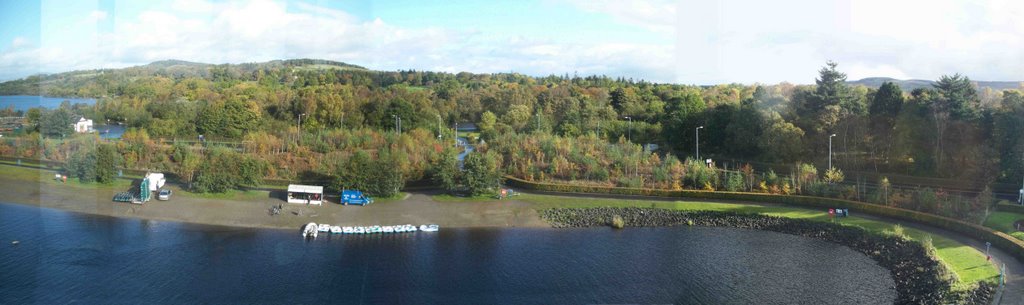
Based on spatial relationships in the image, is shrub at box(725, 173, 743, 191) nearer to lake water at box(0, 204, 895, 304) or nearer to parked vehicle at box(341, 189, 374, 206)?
lake water at box(0, 204, 895, 304)

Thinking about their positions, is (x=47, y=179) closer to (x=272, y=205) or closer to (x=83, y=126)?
(x=83, y=126)

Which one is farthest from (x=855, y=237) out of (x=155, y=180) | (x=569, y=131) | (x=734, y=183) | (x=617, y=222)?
(x=155, y=180)

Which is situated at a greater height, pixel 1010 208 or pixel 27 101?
pixel 27 101

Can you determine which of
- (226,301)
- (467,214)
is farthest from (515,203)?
(226,301)

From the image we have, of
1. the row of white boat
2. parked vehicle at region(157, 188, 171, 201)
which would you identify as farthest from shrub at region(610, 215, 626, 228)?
parked vehicle at region(157, 188, 171, 201)

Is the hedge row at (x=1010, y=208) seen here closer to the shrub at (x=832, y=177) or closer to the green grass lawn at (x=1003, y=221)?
the green grass lawn at (x=1003, y=221)

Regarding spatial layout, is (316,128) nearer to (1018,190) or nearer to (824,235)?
(824,235)
